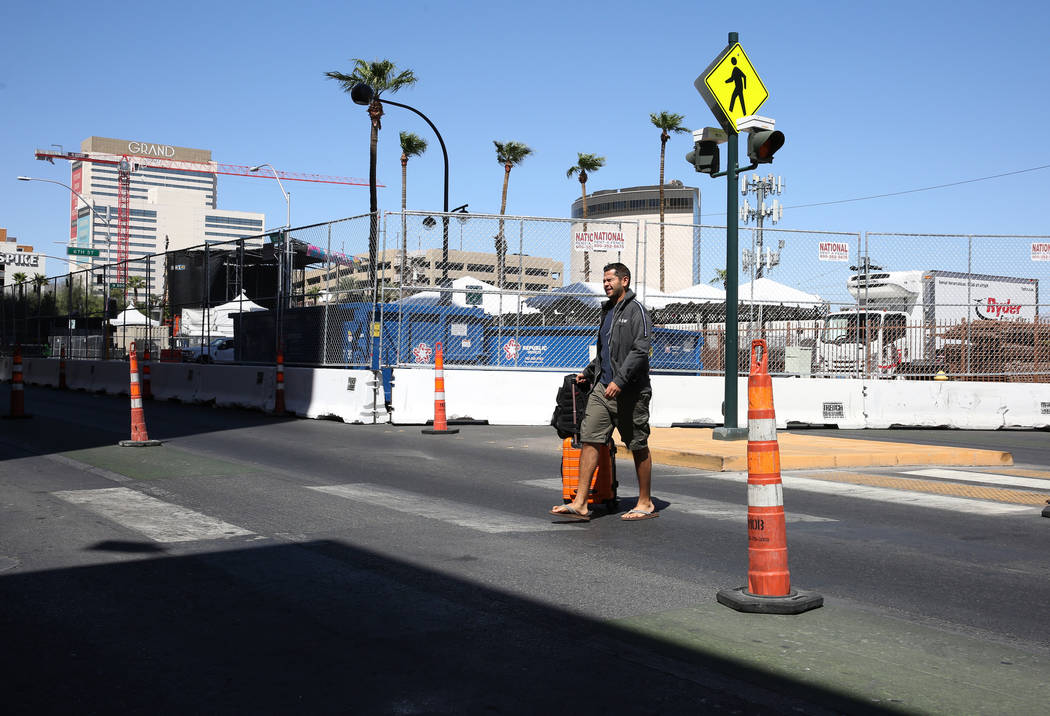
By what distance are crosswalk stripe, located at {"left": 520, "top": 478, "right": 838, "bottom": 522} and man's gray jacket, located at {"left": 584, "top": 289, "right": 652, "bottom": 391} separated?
1195 mm

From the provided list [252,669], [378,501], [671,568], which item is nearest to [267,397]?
[378,501]

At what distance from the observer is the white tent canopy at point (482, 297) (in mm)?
16672

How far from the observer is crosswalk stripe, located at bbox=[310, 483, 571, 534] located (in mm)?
6949

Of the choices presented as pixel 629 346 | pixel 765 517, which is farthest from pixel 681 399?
pixel 765 517

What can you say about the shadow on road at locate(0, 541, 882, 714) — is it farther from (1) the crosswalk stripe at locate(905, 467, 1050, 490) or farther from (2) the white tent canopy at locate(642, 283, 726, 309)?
(2) the white tent canopy at locate(642, 283, 726, 309)

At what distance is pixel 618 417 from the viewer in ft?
23.9

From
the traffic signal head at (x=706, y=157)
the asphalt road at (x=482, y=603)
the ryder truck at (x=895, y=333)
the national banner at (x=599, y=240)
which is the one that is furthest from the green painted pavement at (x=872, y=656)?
the ryder truck at (x=895, y=333)

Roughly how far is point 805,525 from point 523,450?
19.2 feet

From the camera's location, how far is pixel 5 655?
390 cm

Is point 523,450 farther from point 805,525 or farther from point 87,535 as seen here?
point 87,535

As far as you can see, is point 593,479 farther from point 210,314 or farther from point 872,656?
point 210,314

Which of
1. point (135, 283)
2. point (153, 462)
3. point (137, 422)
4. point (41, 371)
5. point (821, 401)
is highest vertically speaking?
point (135, 283)

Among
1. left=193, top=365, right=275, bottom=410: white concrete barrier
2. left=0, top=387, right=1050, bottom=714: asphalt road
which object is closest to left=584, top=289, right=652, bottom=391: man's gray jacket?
left=0, top=387, right=1050, bottom=714: asphalt road

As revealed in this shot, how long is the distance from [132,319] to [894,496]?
22175mm
